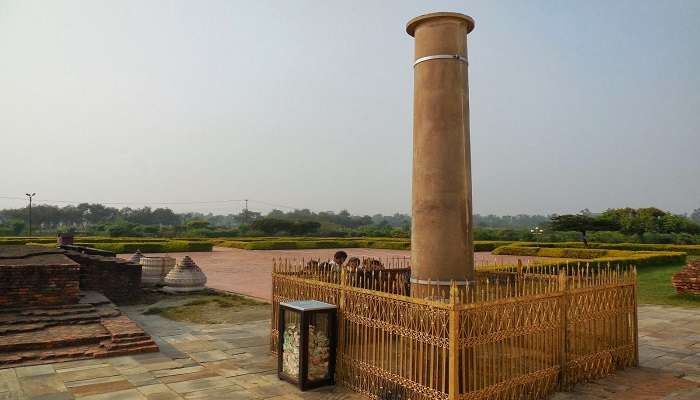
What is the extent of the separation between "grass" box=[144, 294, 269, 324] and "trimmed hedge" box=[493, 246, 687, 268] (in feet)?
31.6

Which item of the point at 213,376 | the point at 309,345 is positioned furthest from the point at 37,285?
the point at 309,345

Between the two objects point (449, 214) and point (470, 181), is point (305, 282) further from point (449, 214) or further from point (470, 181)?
point (470, 181)

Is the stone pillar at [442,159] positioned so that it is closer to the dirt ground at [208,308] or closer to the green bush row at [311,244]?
the dirt ground at [208,308]

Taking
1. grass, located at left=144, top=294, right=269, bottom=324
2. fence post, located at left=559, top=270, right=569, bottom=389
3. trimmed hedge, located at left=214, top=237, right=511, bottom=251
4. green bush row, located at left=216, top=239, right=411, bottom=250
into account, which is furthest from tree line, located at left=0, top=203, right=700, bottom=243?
fence post, located at left=559, top=270, right=569, bottom=389

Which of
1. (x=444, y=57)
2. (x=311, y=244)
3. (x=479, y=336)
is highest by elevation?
(x=444, y=57)

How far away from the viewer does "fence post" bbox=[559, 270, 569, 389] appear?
18.7 feet

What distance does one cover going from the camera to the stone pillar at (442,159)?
6086mm

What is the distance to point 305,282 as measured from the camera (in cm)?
662

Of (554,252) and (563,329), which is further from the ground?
(563,329)

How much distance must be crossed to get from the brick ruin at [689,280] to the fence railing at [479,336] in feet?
26.0

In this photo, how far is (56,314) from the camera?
8.62 m

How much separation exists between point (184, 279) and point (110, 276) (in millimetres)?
1933

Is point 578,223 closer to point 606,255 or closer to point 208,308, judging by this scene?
point 606,255

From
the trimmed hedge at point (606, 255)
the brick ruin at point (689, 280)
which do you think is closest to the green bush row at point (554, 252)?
the trimmed hedge at point (606, 255)
